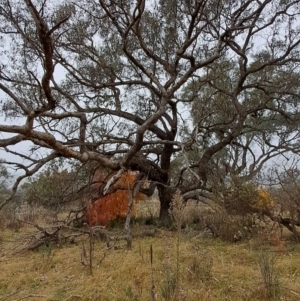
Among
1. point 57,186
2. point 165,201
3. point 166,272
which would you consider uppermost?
point 57,186

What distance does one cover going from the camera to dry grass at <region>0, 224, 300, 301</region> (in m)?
4.22

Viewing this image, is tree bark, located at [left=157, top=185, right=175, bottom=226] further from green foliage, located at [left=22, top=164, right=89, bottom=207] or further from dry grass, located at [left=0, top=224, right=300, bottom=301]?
dry grass, located at [left=0, top=224, right=300, bottom=301]

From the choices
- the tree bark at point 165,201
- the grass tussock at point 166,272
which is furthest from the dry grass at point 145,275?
the tree bark at point 165,201

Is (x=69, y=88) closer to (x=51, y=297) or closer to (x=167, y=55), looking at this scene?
(x=167, y=55)

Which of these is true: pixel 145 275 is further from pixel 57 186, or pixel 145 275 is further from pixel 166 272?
pixel 57 186

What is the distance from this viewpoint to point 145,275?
4973 millimetres

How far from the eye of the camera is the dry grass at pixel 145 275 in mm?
4219

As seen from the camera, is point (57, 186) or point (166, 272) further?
point (57, 186)

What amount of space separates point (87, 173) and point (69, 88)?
8.27 ft

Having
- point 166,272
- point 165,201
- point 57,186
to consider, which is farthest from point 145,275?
point 57,186

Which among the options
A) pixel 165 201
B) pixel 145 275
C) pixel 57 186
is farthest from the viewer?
pixel 165 201

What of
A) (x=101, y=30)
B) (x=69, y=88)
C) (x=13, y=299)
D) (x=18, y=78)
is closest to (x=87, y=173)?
(x=69, y=88)

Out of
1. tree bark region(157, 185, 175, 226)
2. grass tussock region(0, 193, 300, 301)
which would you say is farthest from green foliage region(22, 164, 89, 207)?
grass tussock region(0, 193, 300, 301)

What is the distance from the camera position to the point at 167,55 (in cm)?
995
